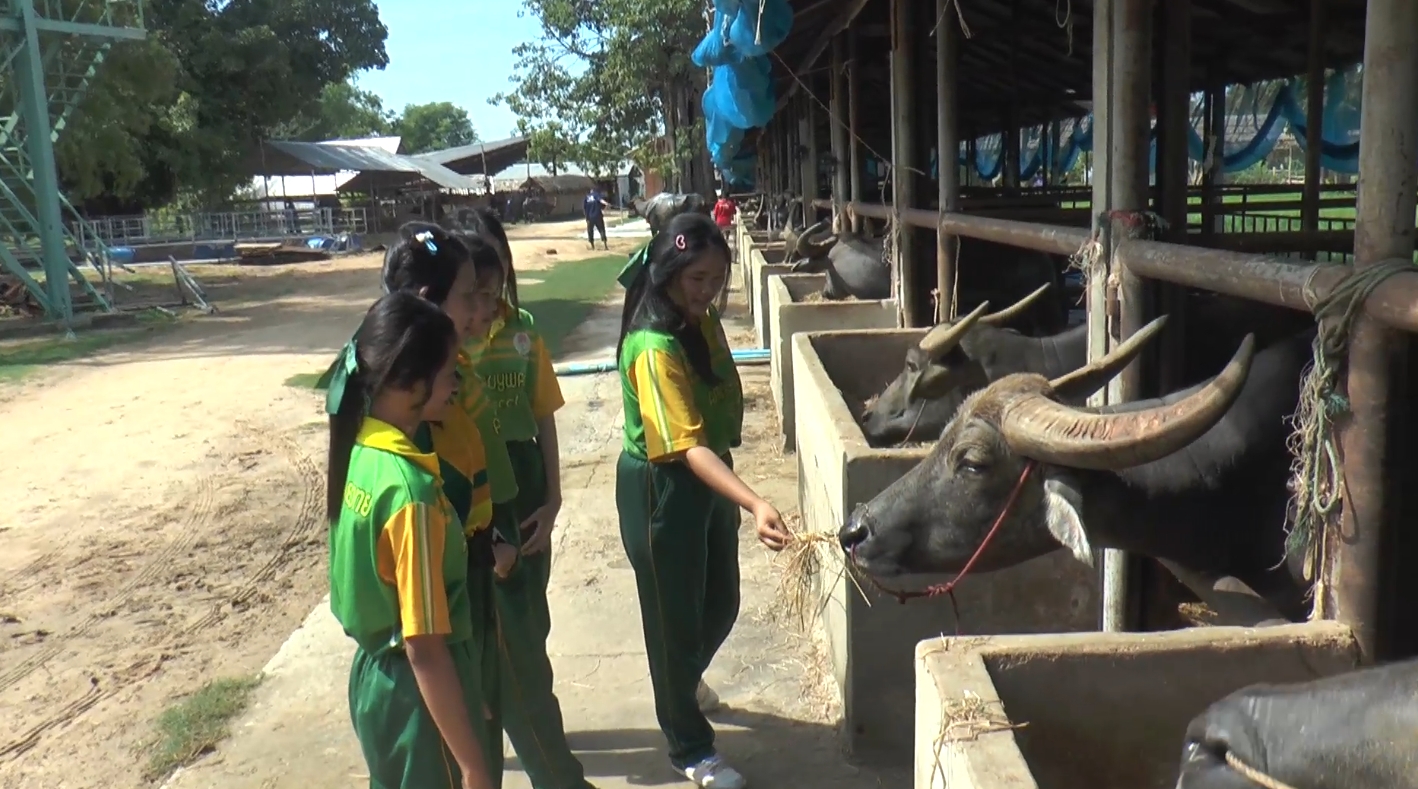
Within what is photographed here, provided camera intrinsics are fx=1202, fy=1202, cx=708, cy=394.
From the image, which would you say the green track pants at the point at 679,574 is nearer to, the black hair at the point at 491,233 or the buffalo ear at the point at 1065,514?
the black hair at the point at 491,233

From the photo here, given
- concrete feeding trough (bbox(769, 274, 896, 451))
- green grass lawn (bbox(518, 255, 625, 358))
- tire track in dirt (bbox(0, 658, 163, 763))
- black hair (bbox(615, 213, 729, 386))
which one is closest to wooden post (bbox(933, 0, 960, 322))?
concrete feeding trough (bbox(769, 274, 896, 451))

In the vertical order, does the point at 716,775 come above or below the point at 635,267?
below

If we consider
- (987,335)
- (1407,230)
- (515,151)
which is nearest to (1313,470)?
(1407,230)

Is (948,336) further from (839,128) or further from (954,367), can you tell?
(839,128)

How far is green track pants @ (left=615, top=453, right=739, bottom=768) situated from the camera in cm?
355

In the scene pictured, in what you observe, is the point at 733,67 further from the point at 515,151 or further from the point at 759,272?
the point at 515,151

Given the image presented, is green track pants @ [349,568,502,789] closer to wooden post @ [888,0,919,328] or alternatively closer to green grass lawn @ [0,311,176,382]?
wooden post @ [888,0,919,328]

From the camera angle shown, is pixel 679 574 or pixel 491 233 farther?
pixel 491 233

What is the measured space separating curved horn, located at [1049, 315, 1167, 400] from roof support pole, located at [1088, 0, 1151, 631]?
0.40m

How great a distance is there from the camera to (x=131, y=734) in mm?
4336

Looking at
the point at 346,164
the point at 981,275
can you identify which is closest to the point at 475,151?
the point at 346,164

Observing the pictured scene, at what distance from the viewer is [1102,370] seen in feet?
10.3

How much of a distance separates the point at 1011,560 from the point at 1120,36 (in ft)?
5.27

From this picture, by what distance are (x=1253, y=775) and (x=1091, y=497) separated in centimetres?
123
